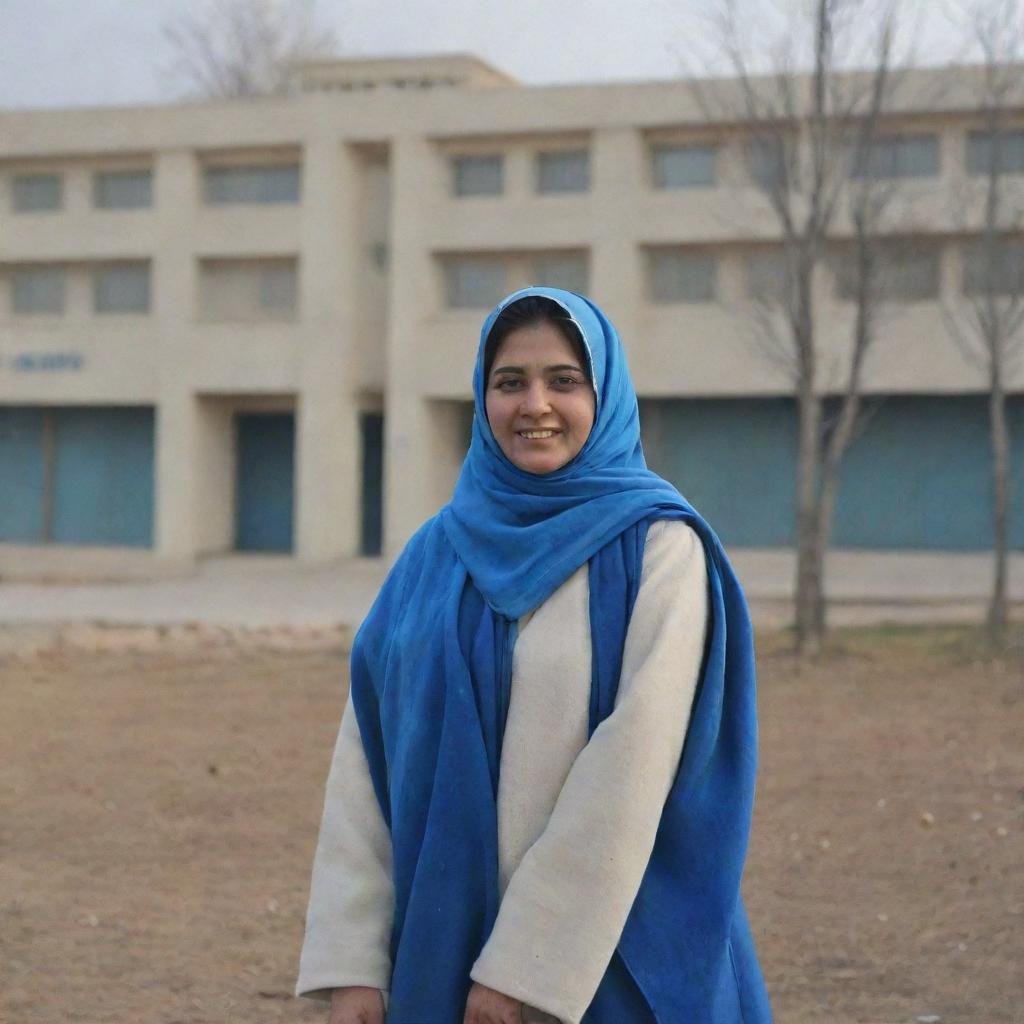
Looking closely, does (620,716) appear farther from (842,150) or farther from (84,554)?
(84,554)

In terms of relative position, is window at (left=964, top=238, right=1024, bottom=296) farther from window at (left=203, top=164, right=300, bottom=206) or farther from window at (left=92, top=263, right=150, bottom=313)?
window at (left=92, top=263, right=150, bottom=313)

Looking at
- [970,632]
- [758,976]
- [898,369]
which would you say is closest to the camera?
[758,976]

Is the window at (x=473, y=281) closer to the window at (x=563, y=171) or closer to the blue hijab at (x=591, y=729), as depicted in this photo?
the window at (x=563, y=171)

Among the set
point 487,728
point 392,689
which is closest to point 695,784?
point 487,728

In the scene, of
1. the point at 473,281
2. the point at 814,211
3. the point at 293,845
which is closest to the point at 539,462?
the point at 293,845

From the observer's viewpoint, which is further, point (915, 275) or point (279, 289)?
point (279, 289)

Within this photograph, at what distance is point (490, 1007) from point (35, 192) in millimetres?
26392

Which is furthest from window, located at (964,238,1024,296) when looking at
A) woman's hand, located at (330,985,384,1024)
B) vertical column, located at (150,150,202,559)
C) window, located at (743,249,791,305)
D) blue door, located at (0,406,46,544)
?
blue door, located at (0,406,46,544)

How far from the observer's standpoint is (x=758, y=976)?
2219 mm

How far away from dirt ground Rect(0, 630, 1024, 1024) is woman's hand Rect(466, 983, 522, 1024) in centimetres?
260

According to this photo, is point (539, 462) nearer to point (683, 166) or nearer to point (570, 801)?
point (570, 801)

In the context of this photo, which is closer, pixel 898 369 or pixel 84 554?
pixel 898 369

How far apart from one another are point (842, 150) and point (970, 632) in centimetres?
451

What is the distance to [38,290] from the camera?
26.5m
